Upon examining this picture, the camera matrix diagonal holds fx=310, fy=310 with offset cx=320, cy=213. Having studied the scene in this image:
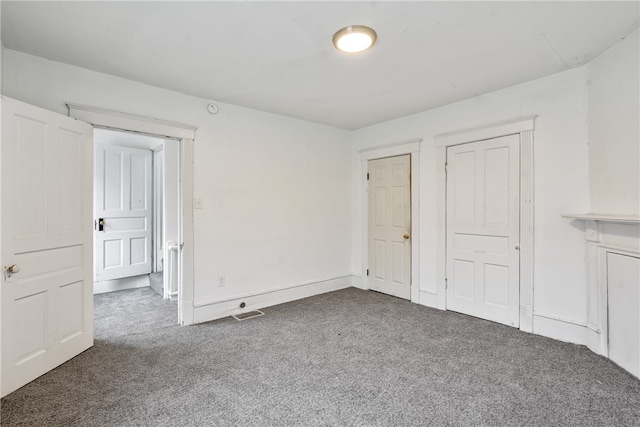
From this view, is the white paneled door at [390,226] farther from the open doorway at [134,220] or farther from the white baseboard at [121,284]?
the white baseboard at [121,284]

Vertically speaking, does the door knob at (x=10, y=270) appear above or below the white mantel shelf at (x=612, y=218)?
below

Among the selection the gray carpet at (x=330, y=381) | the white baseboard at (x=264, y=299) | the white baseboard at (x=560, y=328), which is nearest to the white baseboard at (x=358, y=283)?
the white baseboard at (x=264, y=299)

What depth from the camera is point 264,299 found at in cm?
400

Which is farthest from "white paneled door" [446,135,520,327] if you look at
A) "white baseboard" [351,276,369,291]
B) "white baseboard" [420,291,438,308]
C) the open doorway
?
the open doorway

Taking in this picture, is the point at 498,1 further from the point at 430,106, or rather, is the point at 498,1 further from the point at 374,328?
the point at 374,328

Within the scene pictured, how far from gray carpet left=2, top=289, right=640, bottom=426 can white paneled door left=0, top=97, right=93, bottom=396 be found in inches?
9.2

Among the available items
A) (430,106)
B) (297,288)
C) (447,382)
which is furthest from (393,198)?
(447,382)

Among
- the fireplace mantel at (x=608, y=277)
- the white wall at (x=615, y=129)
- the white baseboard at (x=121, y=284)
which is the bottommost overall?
the white baseboard at (x=121, y=284)

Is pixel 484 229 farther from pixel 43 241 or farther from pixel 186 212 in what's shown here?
pixel 43 241

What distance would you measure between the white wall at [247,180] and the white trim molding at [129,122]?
66 mm

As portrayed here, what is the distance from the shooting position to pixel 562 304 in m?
2.95

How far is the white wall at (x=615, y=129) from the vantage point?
2.32m

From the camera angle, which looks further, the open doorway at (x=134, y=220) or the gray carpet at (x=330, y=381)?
the open doorway at (x=134, y=220)

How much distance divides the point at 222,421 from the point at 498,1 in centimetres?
306
